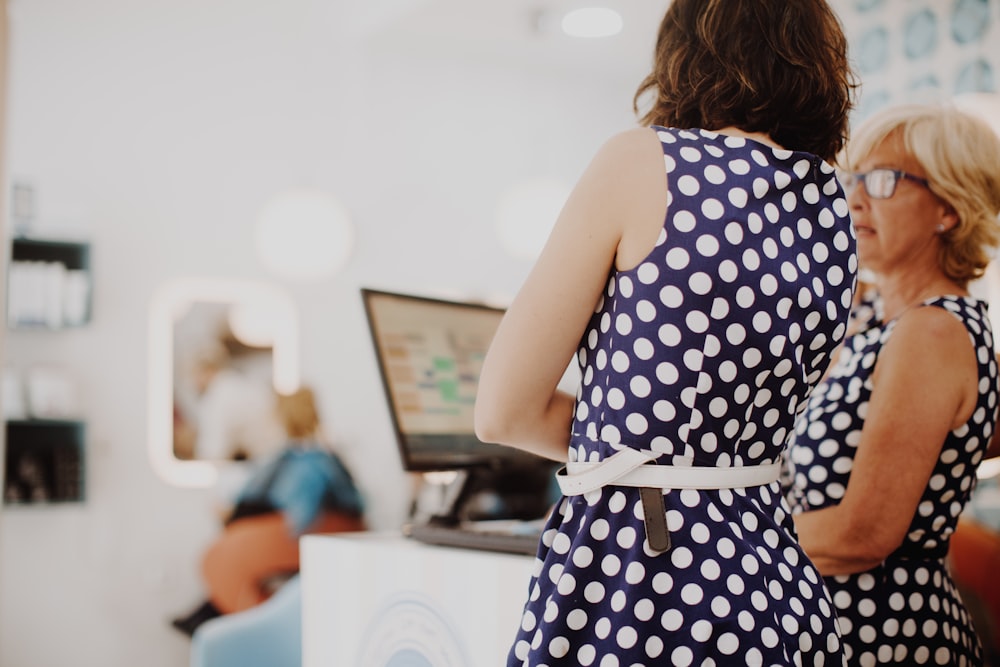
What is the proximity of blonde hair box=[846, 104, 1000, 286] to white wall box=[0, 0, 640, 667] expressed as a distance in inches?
156

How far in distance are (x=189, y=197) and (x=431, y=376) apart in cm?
349

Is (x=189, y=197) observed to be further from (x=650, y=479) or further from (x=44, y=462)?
(x=650, y=479)

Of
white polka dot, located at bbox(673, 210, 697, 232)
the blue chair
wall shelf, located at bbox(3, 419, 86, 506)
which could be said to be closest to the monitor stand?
the blue chair

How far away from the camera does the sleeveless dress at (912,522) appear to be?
1.35 metres

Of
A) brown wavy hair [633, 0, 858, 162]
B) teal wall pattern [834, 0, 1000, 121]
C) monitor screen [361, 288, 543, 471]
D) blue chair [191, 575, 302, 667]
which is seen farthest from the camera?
teal wall pattern [834, 0, 1000, 121]

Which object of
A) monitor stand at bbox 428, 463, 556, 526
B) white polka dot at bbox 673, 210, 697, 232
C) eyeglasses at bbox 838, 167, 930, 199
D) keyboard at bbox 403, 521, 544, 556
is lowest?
monitor stand at bbox 428, 463, 556, 526

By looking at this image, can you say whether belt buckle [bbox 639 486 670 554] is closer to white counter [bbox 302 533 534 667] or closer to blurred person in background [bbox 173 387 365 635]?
white counter [bbox 302 533 534 667]

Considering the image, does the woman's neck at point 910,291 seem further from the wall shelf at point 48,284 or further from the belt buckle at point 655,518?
the wall shelf at point 48,284

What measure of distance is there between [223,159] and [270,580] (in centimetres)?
219

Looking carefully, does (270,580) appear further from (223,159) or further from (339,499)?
(223,159)

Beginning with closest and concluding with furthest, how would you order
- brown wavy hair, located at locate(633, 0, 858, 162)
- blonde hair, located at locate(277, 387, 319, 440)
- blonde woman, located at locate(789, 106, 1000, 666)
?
brown wavy hair, located at locate(633, 0, 858, 162) → blonde woman, located at locate(789, 106, 1000, 666) → blonde hair, located at locate(277, 387, 319, 440)

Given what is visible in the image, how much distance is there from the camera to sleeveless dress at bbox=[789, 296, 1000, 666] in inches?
53.3

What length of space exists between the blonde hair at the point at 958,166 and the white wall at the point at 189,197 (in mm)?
3974

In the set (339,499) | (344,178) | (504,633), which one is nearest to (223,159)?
(344,178)
